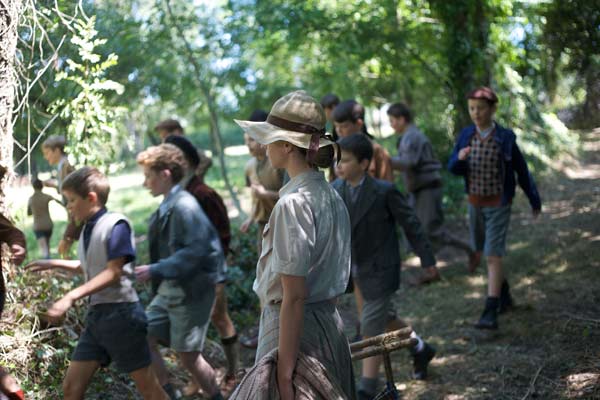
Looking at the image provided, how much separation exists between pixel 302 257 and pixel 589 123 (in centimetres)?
534

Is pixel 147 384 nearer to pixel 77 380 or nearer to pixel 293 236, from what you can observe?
pixel 77 380

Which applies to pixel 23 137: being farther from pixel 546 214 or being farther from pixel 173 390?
pixel 546 214

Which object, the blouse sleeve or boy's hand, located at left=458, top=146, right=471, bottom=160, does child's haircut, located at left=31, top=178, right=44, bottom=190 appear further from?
the blouse sleeve

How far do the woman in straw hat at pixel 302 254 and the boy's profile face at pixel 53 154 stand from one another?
4.31 metres

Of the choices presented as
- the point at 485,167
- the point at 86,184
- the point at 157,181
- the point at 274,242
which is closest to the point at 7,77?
Answer: the point at 86,184

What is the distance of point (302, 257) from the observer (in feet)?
8.46

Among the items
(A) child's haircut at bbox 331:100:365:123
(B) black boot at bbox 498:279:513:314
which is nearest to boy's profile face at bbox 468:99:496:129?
(A) child's haircut at bbox 331:100:365:123

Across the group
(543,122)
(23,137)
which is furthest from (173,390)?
(543,122)

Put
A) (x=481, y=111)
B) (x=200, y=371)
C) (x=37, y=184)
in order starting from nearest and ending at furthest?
(x=200, y=371) → (x=481, y=111) → (x=37, y=184)

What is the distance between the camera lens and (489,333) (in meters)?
5.89

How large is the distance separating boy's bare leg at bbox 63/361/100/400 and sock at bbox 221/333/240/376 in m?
1.66

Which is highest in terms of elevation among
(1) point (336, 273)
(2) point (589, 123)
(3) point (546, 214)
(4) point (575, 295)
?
(1) point (336, 273)

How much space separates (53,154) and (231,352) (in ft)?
9.39

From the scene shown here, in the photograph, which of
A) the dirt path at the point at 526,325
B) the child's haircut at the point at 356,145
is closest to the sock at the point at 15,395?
the child's haircut at the point at 356,145
